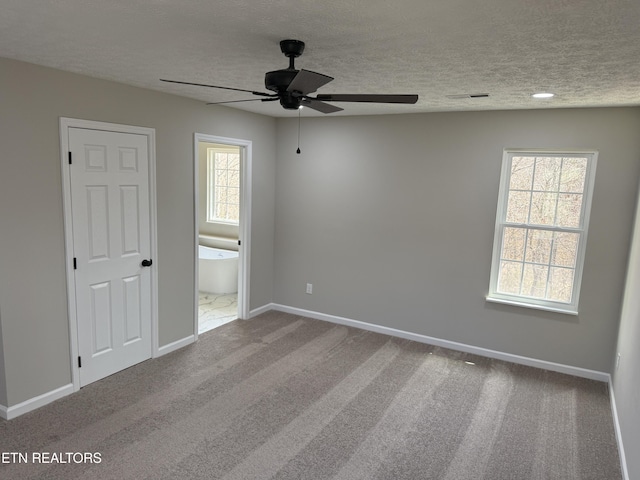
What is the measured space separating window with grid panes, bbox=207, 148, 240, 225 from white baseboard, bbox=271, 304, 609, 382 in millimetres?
1953

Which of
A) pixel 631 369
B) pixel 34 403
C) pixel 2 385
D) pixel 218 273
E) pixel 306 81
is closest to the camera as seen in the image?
pixel 306 81

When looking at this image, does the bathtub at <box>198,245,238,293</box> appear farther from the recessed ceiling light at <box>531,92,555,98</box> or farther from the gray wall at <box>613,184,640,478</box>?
the gray wall at <box>613,184,640,478</box>

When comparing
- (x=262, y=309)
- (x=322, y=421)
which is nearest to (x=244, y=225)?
(x=262, y=309)

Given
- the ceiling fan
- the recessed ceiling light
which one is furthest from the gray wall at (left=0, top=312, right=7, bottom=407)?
the recessed ceiling light

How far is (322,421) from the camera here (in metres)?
3.20

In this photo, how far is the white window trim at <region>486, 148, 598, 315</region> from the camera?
3.88 meters

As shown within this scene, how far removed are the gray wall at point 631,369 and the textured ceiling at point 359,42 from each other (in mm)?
1336

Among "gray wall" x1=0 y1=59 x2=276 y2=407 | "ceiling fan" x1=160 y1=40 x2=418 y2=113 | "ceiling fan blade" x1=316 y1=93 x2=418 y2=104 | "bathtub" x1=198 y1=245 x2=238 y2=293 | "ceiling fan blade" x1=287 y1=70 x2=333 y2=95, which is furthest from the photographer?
"bathtub" x1=198 y1=245 x2=238 y2=293

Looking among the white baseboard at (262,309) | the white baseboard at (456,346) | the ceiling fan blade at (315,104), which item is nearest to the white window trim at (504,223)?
the white baseboard at (456,346)

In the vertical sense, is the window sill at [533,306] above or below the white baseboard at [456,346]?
above

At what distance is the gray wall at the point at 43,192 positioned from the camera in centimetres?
286

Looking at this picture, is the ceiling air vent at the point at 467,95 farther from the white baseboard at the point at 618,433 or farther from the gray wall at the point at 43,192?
the white baseboard at the point at 618,433

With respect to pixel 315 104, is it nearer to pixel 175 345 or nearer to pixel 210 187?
pixel 175 345

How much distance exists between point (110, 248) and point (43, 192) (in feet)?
2.29
